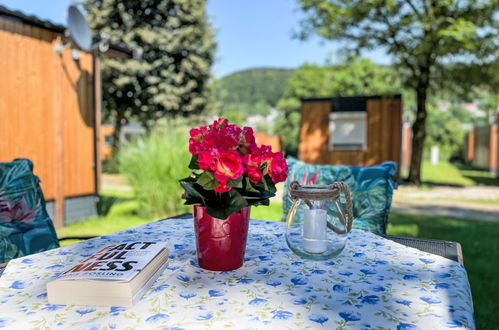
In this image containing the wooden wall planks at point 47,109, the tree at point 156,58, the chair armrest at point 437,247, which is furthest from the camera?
the tree at point 156,58

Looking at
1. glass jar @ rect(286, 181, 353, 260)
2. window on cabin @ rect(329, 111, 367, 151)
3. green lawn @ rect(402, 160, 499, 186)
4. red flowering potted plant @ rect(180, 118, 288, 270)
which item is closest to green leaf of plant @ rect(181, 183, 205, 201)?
red flowering potted plant @ rect(180, 118, 288, 270)

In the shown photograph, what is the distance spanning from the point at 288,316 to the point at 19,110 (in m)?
4.49

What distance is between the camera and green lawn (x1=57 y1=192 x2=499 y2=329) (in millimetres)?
2383

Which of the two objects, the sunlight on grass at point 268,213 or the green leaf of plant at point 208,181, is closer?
the green leaf of plant at point 208,181

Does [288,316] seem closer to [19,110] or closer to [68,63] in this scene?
[19,110]

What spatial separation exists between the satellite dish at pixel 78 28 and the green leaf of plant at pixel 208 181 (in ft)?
13.3

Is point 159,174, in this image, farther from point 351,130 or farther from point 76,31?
point 351,130

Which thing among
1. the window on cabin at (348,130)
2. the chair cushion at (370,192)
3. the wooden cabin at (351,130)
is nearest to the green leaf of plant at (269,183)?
the chair cushion at (370,192)

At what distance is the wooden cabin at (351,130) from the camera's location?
10531 mm

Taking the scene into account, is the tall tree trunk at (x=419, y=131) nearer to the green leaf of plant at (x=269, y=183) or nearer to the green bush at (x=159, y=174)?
the green bush at (x=159, y=174)

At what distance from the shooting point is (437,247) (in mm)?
1231

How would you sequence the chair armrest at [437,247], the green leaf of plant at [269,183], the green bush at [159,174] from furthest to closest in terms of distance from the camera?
the green bush at [159,174] < the chair armrest at [437,247] < the green leaf of plant at [269,183]

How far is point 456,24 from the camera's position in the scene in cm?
837

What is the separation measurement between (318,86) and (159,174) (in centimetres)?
2475
